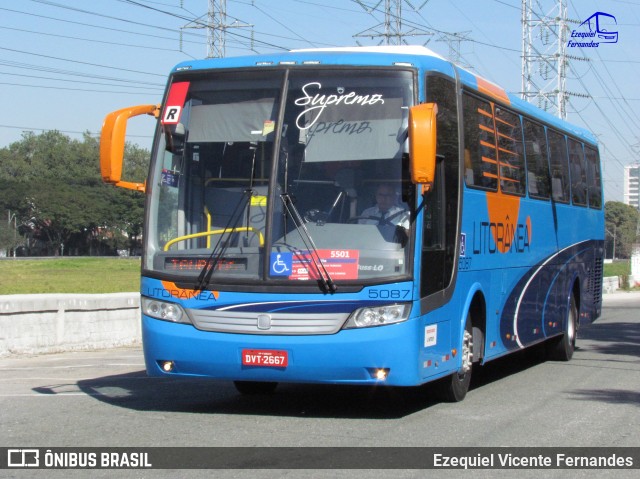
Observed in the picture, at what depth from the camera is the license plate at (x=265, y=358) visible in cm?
930

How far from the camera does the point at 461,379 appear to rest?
11.0 metres

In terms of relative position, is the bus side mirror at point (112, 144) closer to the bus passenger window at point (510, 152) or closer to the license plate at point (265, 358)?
the license plate at point (265, 358)

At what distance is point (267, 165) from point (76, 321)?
339 inches

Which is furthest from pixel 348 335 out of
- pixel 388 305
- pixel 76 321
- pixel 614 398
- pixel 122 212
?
pixel 122 212

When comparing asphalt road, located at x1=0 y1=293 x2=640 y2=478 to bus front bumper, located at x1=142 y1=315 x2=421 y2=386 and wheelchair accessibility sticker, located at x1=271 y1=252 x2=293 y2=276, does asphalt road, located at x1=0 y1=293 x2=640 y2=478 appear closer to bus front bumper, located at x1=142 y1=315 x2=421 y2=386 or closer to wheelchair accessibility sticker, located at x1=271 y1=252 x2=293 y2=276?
bus front bumper, located at x1=142 y1=315 x2=421 y2=386

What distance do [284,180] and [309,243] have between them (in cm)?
62

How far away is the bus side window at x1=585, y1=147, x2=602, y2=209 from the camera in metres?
18.1

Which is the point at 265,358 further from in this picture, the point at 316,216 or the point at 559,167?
the point at 559,167

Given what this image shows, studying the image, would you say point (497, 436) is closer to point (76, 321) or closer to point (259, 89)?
point (259, 89)

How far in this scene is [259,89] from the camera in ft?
32.3

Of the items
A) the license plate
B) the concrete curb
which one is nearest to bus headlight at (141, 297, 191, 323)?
the license plate

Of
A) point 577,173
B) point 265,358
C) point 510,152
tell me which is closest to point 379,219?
point 265,358

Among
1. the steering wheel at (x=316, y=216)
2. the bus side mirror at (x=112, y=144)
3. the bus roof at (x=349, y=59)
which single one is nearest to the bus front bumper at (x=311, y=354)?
the steering wheel at (x=316, y=216)

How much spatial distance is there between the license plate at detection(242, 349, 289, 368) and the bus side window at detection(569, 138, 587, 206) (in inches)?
334
